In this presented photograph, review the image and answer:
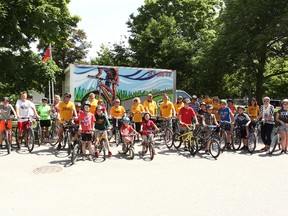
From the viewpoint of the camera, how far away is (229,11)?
64.5ft

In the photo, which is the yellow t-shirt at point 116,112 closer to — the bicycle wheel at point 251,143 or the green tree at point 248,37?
the bicycle wheel at point 251,143

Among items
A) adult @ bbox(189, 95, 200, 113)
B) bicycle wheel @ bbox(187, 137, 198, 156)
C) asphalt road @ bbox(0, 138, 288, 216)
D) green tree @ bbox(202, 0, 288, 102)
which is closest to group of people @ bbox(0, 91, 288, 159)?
bicycle wheel @ bbox(187, 137, 198, 156)

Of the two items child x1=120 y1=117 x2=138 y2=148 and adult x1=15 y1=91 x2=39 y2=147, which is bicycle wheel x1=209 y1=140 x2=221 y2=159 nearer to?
child x1=120 y1=117 x2=138 y2=148

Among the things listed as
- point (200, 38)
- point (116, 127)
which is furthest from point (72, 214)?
point (200, 38)

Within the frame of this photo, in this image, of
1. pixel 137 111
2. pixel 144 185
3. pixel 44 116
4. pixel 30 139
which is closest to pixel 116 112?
pixel 137 111

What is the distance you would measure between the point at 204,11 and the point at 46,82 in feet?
69.5

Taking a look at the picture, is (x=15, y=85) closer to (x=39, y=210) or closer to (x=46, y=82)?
(x=46, y=82)

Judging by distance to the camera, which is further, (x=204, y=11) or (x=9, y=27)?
(x=204, y=11)

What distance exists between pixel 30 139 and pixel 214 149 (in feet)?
19.9

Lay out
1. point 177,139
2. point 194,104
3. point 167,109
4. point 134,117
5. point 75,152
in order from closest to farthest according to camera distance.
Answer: point 75,152 < point 177,139 < point 167,109 < point 134,117 < point 194,104

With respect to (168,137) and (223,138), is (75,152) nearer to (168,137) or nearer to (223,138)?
(168,137)

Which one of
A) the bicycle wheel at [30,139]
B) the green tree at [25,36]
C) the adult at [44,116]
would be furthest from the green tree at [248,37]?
the bicycle wheel at [30,139]

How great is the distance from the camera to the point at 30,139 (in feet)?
31.1

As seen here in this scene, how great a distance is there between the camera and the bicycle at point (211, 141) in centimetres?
874
